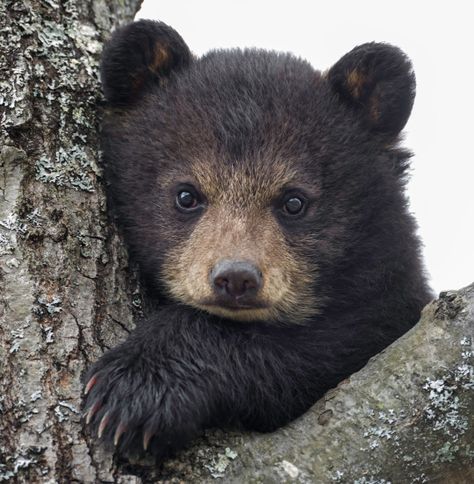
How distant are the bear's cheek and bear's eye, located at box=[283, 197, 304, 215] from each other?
0.13 meters

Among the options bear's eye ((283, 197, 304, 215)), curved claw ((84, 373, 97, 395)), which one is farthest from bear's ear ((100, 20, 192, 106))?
curved claw ((84, 373, 97, 395))

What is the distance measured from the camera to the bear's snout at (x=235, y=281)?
4320mm

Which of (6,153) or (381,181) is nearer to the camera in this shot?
(6,153)

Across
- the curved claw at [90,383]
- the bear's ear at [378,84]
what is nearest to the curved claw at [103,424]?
the curved claw at [90,383]

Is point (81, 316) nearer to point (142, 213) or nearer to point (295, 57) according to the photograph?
point (142, 213)

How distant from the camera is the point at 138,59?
17.7ft

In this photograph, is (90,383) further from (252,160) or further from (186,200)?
(252,160)

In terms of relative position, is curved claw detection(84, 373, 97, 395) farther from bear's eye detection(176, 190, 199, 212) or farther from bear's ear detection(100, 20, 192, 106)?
bear's ear detection(100, 20, 192, 106)

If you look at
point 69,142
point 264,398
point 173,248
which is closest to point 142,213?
point 173,248

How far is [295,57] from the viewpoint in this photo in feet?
19.2

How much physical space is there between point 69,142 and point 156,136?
612mm

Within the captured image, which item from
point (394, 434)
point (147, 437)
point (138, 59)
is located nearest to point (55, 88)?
point (138, 59)

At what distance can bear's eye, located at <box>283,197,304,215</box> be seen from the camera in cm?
500

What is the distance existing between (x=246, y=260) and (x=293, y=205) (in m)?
0.74
